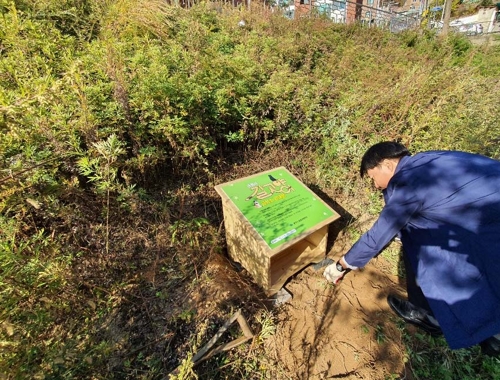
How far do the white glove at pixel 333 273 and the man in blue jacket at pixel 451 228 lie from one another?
48 centimetres

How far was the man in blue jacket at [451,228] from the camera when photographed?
53.8 inches

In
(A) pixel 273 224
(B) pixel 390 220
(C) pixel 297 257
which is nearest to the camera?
(B) pixel 390 220

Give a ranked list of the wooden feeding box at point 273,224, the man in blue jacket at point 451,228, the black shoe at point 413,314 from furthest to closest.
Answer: the black shoe at point 413,314, the wooden feeding box at point 273,224, the man in blue jacket at point 451,228

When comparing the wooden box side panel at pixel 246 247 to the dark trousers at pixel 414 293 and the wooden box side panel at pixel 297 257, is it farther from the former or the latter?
the dark trousers at pixel 414 293

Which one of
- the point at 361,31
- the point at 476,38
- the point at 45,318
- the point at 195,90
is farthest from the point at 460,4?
the point at 45,318

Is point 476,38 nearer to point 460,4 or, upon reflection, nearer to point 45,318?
point 45,318

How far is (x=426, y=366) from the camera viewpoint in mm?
1798

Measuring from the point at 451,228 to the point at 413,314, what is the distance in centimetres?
102

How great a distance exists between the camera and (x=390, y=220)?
1.61 meters

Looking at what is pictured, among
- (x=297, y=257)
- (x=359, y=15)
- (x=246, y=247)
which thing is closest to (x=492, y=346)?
(x=297, y=257)

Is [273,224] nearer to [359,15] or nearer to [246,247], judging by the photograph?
[246,247]

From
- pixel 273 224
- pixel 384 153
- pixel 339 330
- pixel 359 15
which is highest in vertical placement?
pixel 359 15

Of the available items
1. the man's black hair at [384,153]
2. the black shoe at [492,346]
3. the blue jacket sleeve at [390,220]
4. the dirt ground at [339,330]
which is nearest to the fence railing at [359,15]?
the man's black hair at [384,153]

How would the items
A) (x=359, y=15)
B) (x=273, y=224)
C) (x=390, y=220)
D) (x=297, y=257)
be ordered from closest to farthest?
(x=390, y=220)
(x=273, y=224)
(x=297, y=257)
(x=359, y=15)
